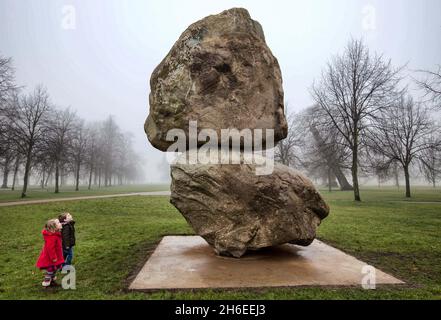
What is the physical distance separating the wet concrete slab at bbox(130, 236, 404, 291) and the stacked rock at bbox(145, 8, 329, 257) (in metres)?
0.46

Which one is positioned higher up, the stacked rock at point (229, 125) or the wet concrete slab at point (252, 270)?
the stacked rock at point (229, 125)

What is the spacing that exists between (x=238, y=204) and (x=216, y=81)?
9.98 feet

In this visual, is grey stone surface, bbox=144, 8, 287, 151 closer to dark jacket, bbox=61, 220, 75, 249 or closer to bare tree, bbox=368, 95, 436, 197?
dark jacket, bbox=61, 220, 75, 249

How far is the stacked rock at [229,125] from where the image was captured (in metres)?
6.84

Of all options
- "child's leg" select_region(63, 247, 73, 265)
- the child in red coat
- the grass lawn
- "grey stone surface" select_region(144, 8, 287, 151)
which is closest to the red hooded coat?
the child in red coat

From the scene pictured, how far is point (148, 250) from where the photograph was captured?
8.48 metres

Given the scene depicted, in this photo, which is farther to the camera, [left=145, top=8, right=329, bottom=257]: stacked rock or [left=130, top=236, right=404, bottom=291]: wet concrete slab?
[left=145, top=8, right=329, bottom=257]: stacked rock

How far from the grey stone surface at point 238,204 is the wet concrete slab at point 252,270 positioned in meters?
0.48

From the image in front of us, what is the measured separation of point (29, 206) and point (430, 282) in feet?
64.3

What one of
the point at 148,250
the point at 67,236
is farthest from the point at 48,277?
the point at 148,250

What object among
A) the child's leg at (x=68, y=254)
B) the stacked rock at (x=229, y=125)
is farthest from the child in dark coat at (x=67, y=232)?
the stacked rock at (x=229, y=125)

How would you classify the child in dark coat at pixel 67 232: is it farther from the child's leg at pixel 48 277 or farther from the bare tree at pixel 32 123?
the bare tree at pixel 32 123

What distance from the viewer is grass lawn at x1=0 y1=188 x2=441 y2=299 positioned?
521cm
